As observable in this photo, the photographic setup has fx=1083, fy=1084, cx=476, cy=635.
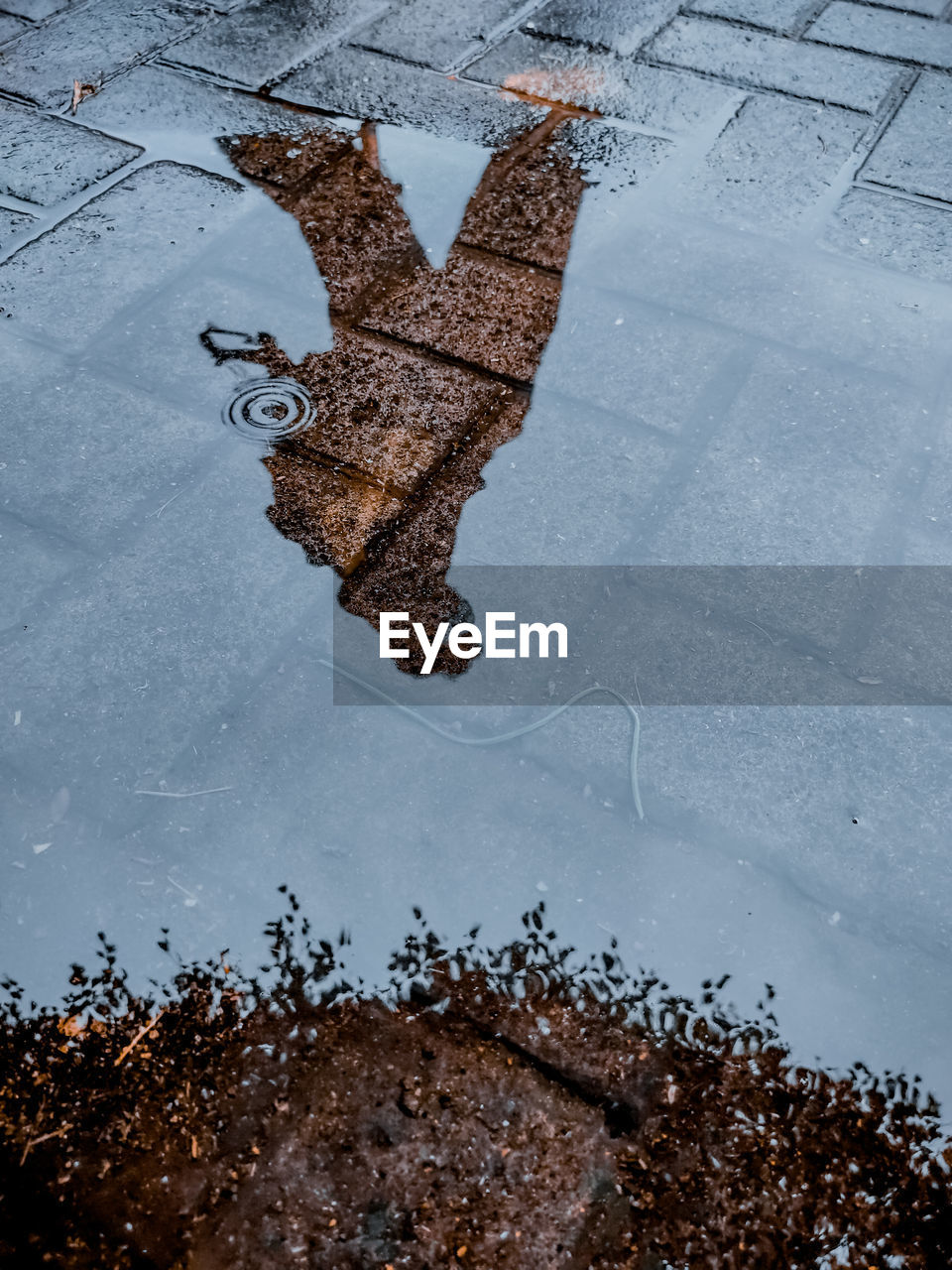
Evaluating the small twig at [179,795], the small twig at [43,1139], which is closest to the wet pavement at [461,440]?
the small twig at [179,795]

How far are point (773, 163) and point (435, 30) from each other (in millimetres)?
1517

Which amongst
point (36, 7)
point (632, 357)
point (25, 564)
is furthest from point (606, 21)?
point (25, 564)

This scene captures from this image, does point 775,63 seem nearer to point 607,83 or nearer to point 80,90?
point 607,83

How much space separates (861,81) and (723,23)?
25.0 inches

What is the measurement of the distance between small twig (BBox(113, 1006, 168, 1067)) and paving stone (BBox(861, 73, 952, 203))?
325 cm

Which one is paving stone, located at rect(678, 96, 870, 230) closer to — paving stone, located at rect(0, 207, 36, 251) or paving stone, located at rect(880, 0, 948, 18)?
paving stone, located at rect(880, 0, 948, 18)

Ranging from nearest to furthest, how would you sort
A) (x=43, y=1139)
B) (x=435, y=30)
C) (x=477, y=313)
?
(x=43, y=1139) → (x=477, y=313) → (x=435, y=30)

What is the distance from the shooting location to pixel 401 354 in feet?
9.73

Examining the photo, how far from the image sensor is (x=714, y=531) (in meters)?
2.56

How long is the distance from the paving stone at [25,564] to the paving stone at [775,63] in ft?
9.71

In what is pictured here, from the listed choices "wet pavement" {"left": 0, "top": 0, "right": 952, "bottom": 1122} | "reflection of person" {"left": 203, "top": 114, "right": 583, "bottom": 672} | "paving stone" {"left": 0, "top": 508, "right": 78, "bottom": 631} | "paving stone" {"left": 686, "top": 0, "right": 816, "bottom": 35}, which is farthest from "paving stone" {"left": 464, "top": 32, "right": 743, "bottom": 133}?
"paving stone" {"left": 0, "top": 508, "right": 78, "bottom": 631}

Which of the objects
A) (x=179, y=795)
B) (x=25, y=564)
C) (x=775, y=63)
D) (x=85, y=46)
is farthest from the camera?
(x=85, y=46)

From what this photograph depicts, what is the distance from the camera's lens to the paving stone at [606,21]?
414cm

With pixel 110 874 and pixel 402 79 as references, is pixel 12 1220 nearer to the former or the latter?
pixel 110 874
